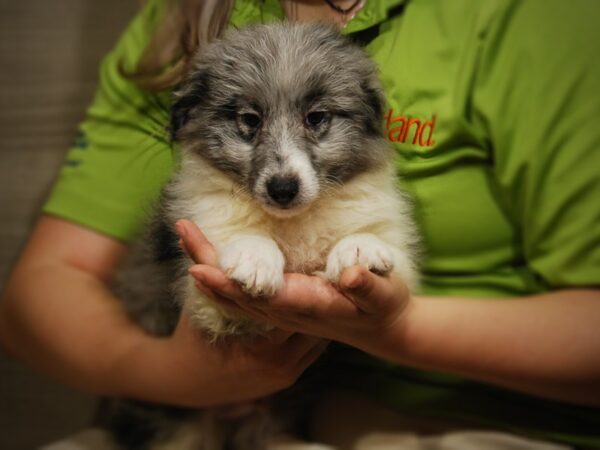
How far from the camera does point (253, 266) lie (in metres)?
0.92

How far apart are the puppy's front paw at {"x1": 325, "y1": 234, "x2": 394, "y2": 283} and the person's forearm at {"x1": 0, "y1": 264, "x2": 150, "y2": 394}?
0.58 meters

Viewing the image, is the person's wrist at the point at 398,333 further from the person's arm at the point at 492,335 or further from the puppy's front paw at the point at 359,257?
the puppy's front paw at the point at 359,257

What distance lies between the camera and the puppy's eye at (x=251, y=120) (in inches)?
40.7

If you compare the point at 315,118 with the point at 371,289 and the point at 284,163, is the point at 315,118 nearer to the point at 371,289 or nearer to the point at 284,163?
the point at 284,163

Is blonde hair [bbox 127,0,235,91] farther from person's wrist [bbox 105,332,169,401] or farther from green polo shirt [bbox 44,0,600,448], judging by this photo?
person's wrist [bbox 105,332,169,401]

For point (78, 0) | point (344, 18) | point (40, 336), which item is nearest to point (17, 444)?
point (40, 336)

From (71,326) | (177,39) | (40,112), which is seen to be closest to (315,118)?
(177,39)

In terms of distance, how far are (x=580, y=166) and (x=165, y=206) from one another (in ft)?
2.42

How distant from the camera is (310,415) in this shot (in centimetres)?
140

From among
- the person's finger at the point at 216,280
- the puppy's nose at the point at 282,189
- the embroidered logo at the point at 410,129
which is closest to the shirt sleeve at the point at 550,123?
the embroidered logo at the point at 410,129

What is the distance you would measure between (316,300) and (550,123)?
517mm

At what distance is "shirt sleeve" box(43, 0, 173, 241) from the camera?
133 cm

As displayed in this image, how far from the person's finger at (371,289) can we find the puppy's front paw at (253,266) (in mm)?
105

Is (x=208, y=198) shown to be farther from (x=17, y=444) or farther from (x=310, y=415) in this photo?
(x=17, y=444)
